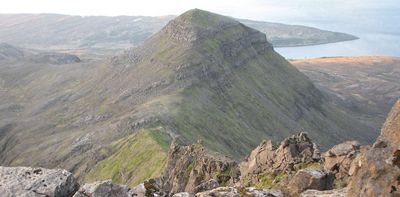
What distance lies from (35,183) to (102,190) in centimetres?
356

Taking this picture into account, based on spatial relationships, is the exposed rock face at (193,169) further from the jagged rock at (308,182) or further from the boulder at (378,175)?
the boulder at (378,175)

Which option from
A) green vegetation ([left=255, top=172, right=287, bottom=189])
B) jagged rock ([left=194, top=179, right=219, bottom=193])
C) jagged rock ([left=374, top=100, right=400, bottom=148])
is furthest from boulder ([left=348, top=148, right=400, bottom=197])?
green vegetation ([left=255, top=172, right=287, bottom=189])

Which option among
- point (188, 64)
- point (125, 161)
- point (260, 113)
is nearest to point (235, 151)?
point (125, 161)

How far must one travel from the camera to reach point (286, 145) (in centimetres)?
6034

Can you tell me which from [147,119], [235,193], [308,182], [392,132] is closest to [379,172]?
[392,132]

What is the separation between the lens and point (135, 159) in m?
113

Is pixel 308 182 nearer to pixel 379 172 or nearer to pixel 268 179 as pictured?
pixel 379 172

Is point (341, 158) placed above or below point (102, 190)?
below

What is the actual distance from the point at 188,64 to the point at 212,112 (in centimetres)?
3522

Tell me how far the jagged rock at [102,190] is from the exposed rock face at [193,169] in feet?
120

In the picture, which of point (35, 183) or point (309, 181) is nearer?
point (35, 183)

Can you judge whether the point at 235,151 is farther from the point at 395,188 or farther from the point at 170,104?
the point at 395,188

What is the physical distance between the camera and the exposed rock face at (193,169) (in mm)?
69250

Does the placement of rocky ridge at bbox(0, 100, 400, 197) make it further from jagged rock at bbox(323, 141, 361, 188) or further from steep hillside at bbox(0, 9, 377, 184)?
steep hillside at bbox(0, 9, 377, 184)
